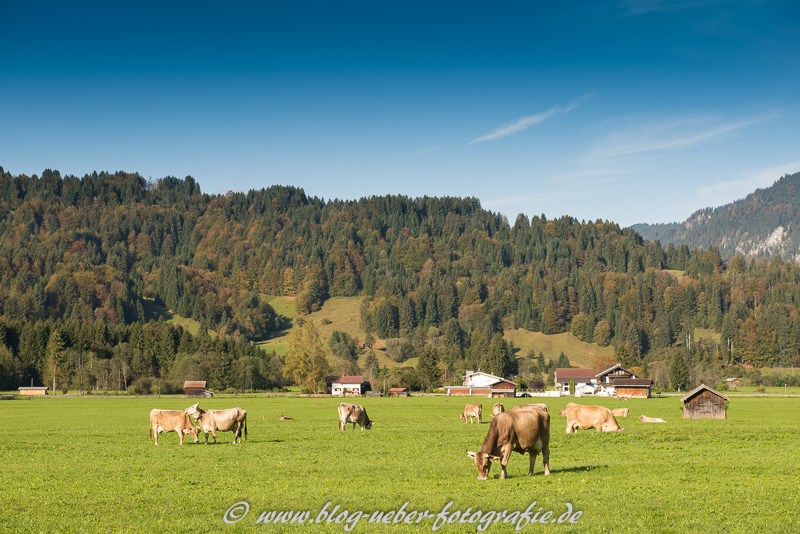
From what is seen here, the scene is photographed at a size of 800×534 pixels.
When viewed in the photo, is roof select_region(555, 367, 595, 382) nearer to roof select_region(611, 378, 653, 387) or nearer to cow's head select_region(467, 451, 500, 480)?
roof select_region(611, 378, 653, 387)

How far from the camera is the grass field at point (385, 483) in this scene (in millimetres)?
15453

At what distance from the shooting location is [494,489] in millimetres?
18156

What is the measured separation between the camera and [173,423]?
1321 inches

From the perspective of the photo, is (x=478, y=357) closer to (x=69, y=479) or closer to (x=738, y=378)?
(x=738, y=378)

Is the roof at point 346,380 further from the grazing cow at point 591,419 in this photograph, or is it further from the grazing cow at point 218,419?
the grazing cow at point 218,419

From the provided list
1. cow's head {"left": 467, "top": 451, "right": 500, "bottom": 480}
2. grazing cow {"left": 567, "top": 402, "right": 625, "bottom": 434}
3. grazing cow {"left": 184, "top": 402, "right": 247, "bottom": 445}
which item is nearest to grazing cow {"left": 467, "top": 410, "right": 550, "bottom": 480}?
cow's head {"left": 467, "top": 451, "right": 500, "bottom": 480}

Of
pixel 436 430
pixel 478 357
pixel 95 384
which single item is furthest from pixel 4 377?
pixel 436 430

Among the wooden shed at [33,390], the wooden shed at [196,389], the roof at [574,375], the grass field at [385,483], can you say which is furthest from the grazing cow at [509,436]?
the roof at [574,375]

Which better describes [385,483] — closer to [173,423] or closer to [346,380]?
[173,423]

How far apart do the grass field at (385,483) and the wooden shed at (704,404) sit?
2283 cm

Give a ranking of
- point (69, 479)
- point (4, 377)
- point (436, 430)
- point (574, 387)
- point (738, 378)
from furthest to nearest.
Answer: point (738, 378)
point (574, 387)
point (4, 377)
point (436, 430)
point (69, 479)

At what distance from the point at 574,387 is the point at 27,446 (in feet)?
409

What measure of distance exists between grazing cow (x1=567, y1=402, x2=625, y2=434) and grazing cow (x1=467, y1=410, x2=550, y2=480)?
20949 mm

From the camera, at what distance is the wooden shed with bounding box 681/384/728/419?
55.9 m
